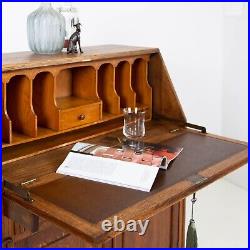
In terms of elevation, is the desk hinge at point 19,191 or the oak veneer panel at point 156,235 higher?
the desk hinge at point 19,191

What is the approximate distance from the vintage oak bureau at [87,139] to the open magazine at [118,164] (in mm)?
37

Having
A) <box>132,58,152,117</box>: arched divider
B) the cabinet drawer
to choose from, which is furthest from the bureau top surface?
the cabinet drawer

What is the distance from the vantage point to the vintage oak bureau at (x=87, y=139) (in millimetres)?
1524

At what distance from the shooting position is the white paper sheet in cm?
166

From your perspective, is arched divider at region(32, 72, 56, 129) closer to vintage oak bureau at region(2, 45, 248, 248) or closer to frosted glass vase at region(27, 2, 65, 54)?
vintage oak bureau at region(2, 45, 248, 248)

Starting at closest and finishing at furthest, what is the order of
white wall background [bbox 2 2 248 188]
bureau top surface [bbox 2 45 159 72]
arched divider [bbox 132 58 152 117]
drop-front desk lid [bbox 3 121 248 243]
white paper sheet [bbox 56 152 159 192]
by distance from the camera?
drop-front desk lid [bbox 3 121 248 243]
white paper sheet [bbox 56 152 159 192]
bureau top surface [bbox 2 45 159 72]
arched divider [bbox 132 58 152 117]
white wall background [bbox 2 2 248 188]

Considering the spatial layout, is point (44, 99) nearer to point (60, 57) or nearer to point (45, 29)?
point (60, 57)

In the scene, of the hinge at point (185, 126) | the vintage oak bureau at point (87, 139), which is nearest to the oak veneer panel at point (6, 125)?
the vintage oak bureau at point (87, 139)

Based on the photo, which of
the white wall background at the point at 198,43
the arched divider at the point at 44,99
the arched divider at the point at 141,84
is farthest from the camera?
the white wall background at the point at 198,43

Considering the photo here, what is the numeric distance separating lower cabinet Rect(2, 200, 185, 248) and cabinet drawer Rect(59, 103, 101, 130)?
0.44 m

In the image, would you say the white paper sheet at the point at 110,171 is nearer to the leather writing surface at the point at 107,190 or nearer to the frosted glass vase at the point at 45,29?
the leather writing surface at the point at 107,190

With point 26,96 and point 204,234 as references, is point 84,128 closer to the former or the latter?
point 26,96

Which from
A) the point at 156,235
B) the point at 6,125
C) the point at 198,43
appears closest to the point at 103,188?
the point at 6,125

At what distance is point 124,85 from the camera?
93.0 inches
